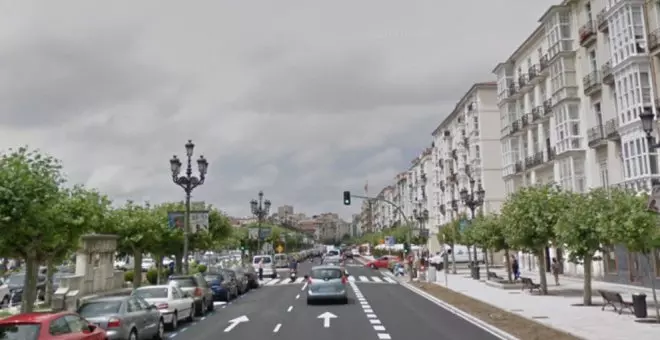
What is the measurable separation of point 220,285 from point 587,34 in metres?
27.2

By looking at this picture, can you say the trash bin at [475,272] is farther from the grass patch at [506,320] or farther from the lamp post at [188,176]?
the lamp post at [188,176]

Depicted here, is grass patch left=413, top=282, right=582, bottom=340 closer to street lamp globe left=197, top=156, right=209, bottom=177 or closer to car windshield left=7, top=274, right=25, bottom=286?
street lamp globe left=197, top=156, right=209, bottom=177

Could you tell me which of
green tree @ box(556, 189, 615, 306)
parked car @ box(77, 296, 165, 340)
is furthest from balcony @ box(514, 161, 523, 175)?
parked car @ box(77, 296, 165, 340)

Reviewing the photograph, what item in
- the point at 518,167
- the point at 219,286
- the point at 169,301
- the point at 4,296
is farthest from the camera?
the point at 518,167

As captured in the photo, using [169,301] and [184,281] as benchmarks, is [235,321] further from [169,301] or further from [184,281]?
[184,281]

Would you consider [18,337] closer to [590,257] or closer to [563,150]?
[590,257]

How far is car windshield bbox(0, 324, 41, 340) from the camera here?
10773 millimetres

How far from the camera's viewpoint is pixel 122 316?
15203 mm

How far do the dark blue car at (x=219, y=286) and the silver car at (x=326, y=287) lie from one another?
626 cm

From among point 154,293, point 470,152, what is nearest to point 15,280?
point 154,293

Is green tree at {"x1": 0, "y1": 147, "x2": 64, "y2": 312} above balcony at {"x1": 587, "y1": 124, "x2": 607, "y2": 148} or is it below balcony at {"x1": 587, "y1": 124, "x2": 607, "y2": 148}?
below

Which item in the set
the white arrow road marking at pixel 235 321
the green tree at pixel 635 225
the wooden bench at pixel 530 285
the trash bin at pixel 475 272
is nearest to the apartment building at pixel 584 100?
the trash bin at pixel 475 272

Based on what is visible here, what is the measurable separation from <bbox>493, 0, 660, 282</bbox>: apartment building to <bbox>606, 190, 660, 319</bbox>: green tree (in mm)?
6900

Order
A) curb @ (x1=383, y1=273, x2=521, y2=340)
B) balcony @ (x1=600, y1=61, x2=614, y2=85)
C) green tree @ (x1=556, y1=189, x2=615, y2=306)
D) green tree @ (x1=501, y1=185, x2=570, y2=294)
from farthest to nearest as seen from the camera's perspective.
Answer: balcony @ (x1=600, y1=61, x2=614, y2=85), green tree @ (x1=501, y1=185, x2=570, y2=294), green tree @ (x1=556, y1=189, x2=615, y2=306), curb @ (x1=383, y1=273, x2=521, y2=340)
